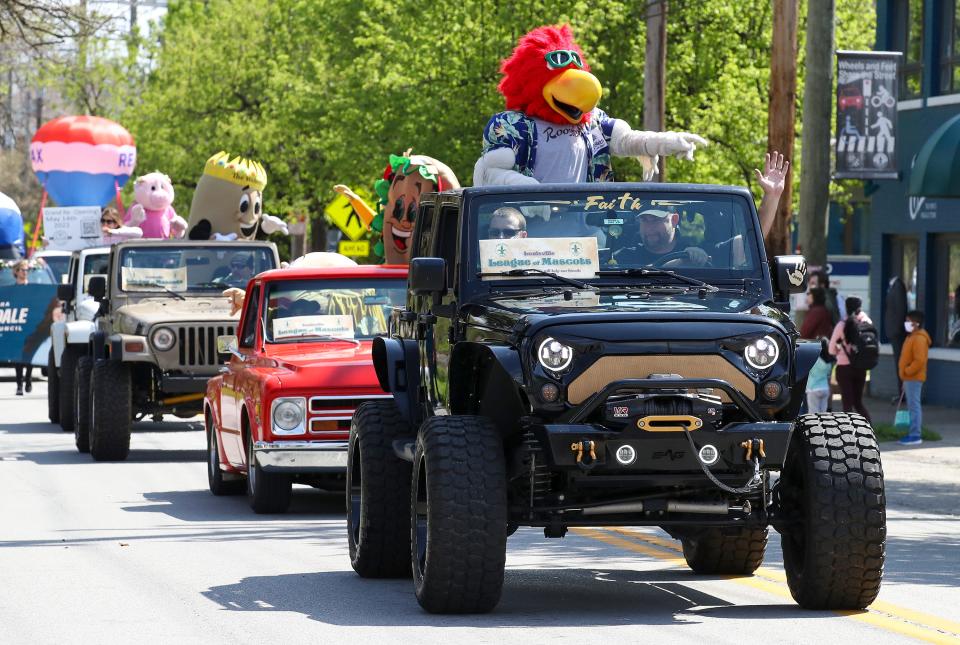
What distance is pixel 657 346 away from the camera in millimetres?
8469

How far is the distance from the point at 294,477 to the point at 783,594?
17.4 ft

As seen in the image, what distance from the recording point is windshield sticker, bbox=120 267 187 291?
19453 millimetres

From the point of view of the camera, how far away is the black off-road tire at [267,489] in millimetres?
13766

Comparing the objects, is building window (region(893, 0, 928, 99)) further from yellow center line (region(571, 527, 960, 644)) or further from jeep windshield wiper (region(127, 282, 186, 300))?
yellow center line (region(571, 527, 960, 644))

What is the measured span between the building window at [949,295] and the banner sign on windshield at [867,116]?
3167 millimetres

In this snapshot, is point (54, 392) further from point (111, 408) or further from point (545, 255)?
point (545, 255)

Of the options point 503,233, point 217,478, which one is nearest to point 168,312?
point 217,478

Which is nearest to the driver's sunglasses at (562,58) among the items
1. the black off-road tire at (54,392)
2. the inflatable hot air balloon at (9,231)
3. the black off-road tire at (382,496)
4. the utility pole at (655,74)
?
the black off-road tire at (382,496)

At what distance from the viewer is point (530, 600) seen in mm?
9555

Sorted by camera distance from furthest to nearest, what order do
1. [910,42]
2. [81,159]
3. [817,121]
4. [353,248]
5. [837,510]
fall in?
[81,159]
[353,248]
[910,42]
[817,121]
[837,510]

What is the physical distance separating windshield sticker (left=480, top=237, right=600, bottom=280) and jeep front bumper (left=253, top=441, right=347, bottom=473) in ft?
13.1

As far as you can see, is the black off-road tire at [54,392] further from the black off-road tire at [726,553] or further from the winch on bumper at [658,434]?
the winch on bumper at [658,434]

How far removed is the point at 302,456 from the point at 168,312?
18.6 ft

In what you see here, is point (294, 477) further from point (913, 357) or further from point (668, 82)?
point (668, 82)
